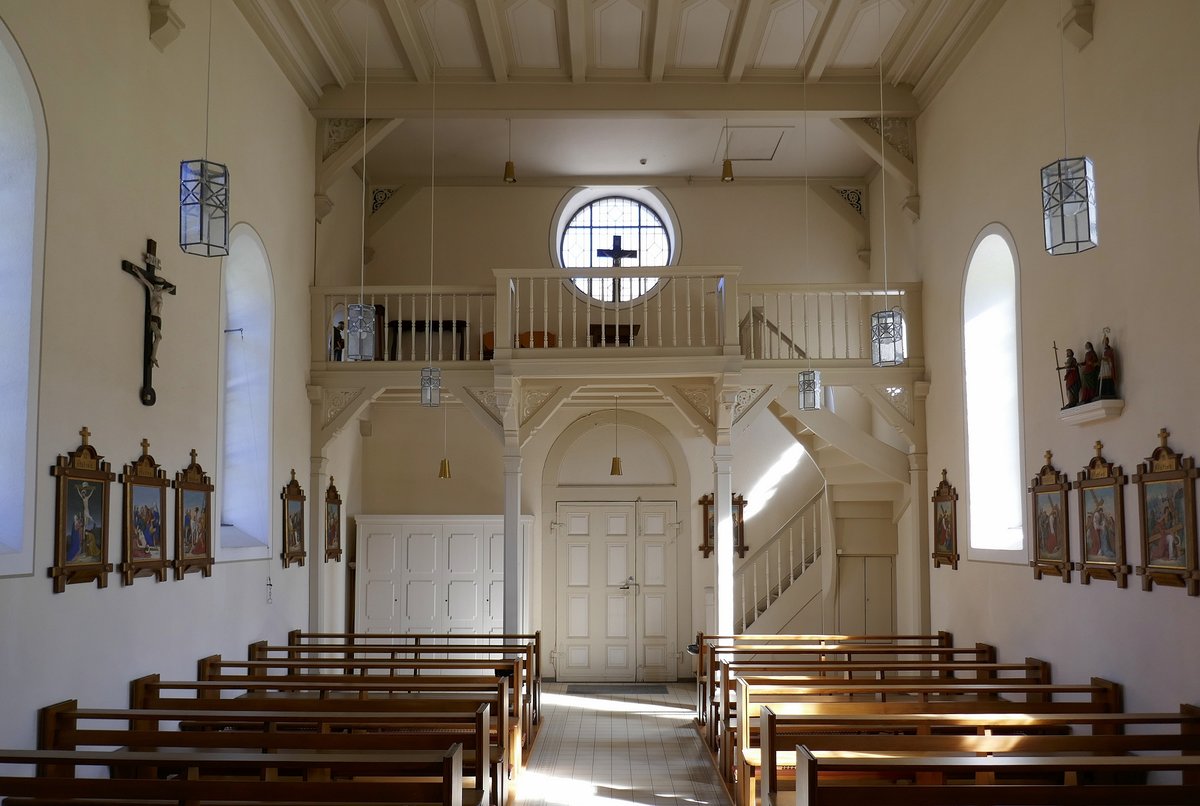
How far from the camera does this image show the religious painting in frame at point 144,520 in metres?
7.87

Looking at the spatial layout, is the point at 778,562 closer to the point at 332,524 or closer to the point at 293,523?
the point at 332,524

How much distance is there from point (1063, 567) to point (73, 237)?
7.65 metres

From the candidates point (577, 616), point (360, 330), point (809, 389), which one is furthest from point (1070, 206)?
point (577, 616)

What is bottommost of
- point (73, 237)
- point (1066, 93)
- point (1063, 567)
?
point (1063, 567)

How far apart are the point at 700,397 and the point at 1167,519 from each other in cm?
629

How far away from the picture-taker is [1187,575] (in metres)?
6.89

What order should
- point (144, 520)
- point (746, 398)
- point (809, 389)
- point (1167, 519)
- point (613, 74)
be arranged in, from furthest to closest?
point (613, 74) → point (746, 398) → point (809, 389) → point (144, 520) → point (1167, 519)

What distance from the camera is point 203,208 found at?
6570 millimetres

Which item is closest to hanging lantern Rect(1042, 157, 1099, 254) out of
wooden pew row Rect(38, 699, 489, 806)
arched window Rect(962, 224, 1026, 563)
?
arched window Rect(962, 224, 1026, 563)

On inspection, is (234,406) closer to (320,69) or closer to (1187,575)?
(320,69)

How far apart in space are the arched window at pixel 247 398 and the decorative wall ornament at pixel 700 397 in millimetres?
4660

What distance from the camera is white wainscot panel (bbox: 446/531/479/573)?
591 inches

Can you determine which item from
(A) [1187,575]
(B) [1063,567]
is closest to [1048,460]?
(B) [1063,567]

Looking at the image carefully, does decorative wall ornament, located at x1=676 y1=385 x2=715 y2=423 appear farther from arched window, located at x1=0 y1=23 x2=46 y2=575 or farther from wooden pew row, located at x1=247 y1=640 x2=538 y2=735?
arched window, located at x1=0 y1=23 x2=46 y2=575
